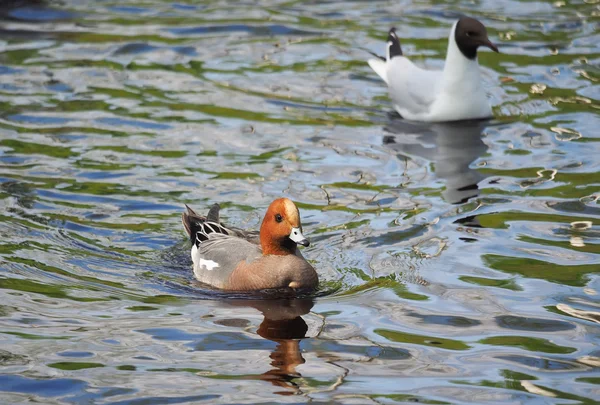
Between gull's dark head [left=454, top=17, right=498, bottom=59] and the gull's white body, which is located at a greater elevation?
gull's dark head [left=454, top=17, right=498, bottom=59]

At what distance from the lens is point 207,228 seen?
9695 millimetres

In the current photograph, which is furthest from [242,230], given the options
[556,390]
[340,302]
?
[556,390]

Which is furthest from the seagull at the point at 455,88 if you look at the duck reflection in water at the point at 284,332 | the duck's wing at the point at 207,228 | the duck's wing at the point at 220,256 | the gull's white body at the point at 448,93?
the duck reflection in water at the point at 284,332

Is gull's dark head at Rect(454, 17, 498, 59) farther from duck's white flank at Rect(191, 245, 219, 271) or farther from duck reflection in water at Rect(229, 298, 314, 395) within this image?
duck reflection in water at Rect(229, 298, 314, 395)

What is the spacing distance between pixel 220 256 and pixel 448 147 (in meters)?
4.42

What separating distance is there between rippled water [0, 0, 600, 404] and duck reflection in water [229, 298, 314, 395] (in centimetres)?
3

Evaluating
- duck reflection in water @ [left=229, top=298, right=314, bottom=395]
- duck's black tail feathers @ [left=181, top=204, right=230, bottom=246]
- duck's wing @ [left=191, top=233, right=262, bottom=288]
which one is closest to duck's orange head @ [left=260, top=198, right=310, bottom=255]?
duck's wing @ [left=191, top=233, right=262, bottom=288]

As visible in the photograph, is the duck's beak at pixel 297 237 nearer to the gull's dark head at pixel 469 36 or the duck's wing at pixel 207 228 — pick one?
the duck's wing at pixel 207 228

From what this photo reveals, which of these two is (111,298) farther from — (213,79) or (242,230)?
(213,79)

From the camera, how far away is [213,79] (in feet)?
49.9

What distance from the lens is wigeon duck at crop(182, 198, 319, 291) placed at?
870cm

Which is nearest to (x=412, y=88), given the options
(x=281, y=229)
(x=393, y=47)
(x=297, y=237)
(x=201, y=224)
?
(x=393, y=47)

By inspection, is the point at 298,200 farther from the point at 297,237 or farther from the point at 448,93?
the point at 448,93

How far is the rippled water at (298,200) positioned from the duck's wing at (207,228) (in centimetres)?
32
